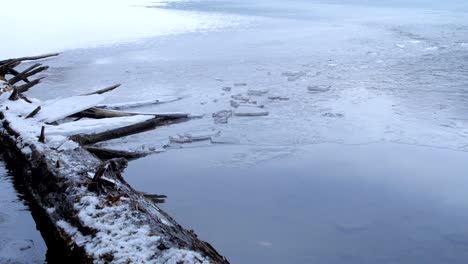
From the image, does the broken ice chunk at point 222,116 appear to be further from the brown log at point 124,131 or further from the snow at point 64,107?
the snow at point 64,107

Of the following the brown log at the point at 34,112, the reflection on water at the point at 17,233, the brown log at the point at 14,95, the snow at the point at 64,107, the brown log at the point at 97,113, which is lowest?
the reflection on water at the point at 17,233

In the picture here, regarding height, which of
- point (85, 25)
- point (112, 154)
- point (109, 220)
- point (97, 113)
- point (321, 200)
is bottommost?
point (321, 200)

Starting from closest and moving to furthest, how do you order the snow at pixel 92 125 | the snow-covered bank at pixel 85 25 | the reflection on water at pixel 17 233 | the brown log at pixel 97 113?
1. the reflection on water at pixel 17 233
2. the snow at pixel 92 125
3. the brown log at pixel 97 113
4. the snow-covered bank at pixel 85 25

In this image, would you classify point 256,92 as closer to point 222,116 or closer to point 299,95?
point 299,95

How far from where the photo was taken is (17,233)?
3.88 m

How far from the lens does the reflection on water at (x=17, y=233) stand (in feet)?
11.6

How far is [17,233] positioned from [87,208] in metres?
0.96

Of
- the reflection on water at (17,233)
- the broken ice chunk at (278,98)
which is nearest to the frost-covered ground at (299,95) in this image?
the broken ice chunk at (278,98)

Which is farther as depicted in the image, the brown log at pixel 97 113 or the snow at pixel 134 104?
the snow at pixel 134 104

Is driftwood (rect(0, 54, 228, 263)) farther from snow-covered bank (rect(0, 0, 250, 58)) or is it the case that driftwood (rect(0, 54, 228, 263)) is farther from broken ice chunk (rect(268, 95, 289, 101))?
snow-covered bank (rect(0, 0, 250, 58))

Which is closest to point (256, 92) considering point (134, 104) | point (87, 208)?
point (134, 104)

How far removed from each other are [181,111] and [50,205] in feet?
12.0

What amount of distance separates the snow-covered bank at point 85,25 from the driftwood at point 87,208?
23.6ft

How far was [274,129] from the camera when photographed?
20.8 feet
